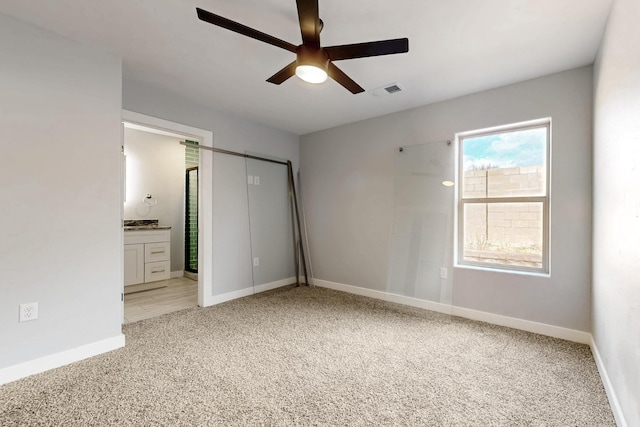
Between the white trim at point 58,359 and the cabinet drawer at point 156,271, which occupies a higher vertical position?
the cabinet drawer at point 156,271

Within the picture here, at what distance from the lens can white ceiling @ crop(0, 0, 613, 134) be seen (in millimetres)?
1864

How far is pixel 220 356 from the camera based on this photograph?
2.30 m

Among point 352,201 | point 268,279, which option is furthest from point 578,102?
point 268,279

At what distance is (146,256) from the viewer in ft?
14.3

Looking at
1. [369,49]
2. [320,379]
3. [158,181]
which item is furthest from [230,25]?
[158,181]

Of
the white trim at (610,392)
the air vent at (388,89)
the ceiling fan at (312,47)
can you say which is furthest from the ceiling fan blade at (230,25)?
the white trim at (610,392)

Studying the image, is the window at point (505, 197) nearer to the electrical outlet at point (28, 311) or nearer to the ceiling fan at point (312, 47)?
the ceiling fan at point (312, 47)

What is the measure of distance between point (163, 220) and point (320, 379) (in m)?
4.34

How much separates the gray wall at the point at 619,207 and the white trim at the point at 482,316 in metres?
0.41

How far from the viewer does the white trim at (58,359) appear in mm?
1954

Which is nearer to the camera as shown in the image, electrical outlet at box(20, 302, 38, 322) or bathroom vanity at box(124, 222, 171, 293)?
electrical outlet at box(20, 302, 38, 322)

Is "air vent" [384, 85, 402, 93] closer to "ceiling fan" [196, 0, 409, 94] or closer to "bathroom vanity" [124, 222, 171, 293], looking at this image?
"ceiling fan" [196, 0, 409, 94]

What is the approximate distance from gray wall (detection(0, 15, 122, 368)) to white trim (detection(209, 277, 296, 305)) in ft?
4.17

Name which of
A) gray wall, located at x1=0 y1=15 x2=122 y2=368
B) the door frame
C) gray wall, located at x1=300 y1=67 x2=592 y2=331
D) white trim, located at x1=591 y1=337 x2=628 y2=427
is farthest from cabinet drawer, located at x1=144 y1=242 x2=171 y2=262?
white trim, located at x1=591 y1=337 x2=628 y2=427
